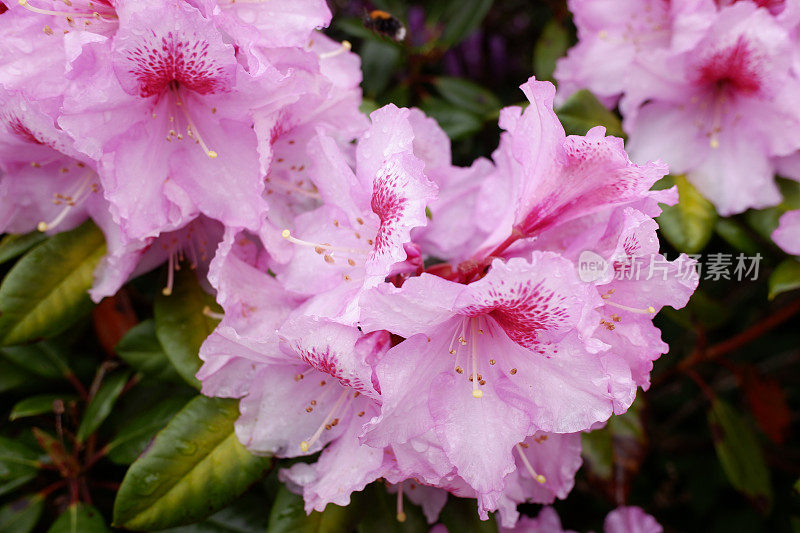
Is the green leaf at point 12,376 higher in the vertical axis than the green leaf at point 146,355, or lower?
lower

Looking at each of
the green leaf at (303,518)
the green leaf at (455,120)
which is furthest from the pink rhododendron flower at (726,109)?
the green leaf at (303,518)

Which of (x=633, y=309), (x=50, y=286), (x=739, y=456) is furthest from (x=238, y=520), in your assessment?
(x=739, y=456)

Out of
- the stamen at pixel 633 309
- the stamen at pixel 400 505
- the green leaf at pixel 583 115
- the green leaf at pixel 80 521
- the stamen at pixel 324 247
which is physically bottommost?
the green leaf at pixel 80 521

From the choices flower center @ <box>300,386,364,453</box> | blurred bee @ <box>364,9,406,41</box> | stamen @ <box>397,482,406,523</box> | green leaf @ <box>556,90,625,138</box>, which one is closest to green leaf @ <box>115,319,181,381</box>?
flower center @ <box>300,386,364,453</box>

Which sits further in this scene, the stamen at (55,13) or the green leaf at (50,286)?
the green leaf at (50,286)

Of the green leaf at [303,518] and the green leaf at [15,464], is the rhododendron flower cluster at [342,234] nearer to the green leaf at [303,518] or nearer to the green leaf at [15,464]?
the green leaf at [303,518]

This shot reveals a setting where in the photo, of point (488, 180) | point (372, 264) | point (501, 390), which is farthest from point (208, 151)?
point (501, 390)

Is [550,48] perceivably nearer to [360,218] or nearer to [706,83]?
[706,83]
